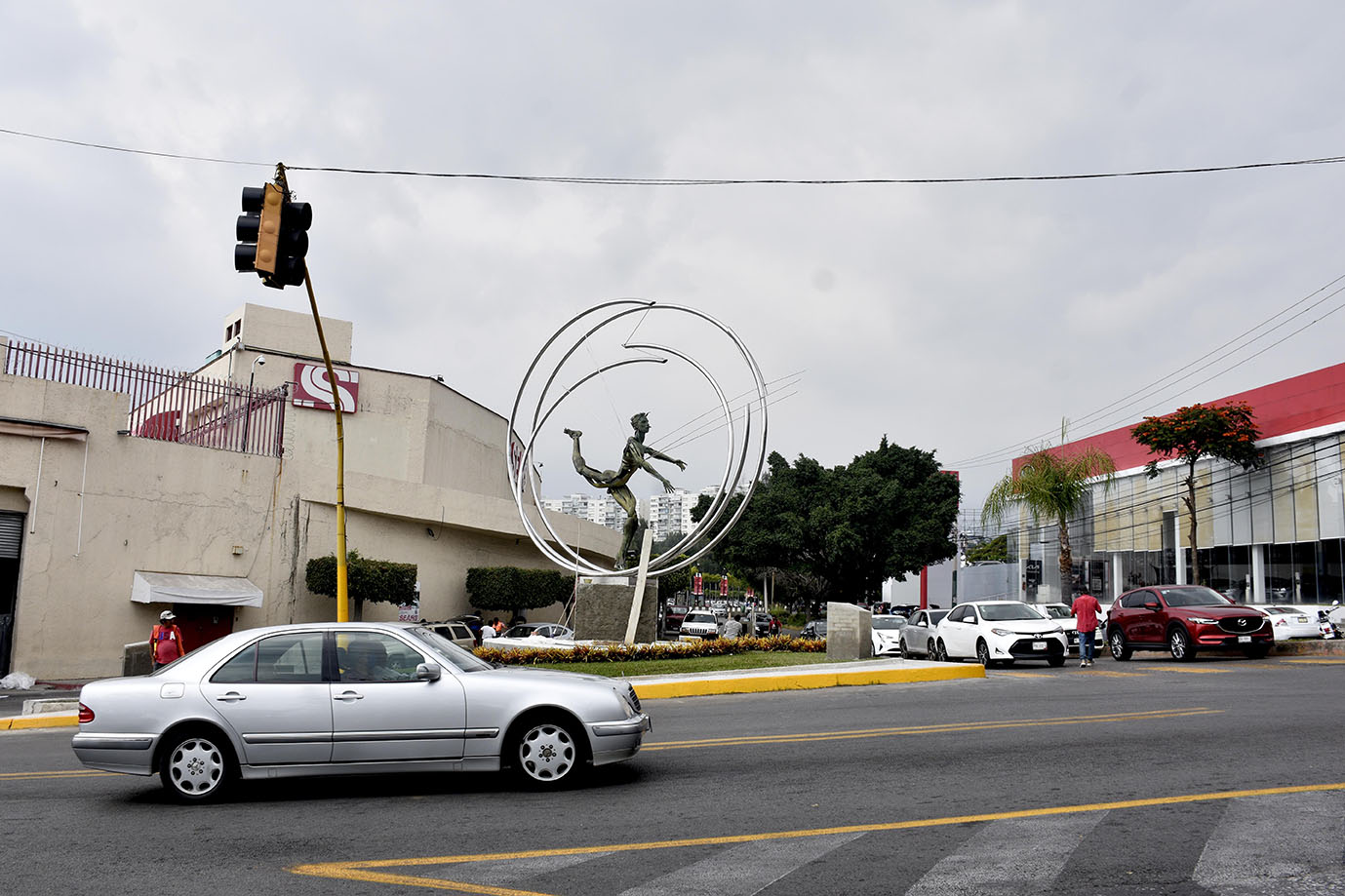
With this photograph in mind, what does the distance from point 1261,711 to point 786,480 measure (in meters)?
41.4

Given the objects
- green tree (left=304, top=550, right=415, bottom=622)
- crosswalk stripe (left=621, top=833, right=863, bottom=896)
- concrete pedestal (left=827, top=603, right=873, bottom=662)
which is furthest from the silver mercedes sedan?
green tree (left=304, top=550, right=415, bottom=622)

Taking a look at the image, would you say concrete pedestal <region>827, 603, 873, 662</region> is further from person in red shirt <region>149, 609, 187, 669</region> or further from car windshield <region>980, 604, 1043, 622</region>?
person in red shirt <region>149, 609, 187, 669</region>

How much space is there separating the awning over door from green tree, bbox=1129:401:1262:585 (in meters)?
28.4

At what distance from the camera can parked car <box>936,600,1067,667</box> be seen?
21.1 m

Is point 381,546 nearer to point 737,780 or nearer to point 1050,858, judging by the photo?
point 737,780

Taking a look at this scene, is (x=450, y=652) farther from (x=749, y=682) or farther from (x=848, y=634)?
(x=848, y=634)

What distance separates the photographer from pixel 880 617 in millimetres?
32188

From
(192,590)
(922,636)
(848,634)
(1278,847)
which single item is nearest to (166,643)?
(192,590)

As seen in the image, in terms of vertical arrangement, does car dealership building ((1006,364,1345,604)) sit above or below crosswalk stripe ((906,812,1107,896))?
above

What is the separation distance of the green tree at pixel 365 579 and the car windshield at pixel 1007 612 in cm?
1927

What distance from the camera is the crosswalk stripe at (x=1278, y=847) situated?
5199 millimetres

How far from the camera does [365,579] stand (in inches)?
1342

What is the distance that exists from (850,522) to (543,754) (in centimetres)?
4290

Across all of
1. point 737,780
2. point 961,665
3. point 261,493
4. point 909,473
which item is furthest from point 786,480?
point 737,780
